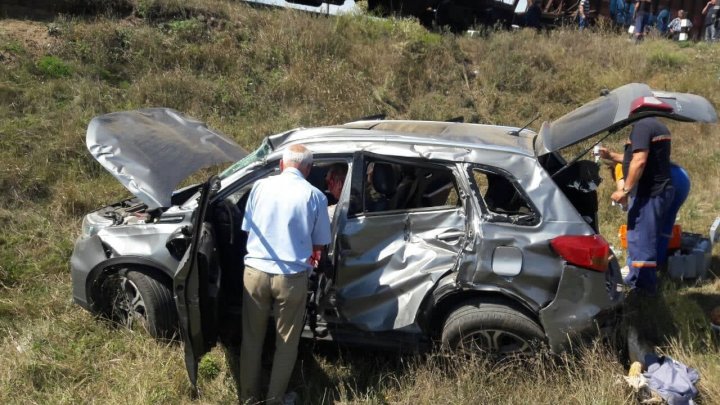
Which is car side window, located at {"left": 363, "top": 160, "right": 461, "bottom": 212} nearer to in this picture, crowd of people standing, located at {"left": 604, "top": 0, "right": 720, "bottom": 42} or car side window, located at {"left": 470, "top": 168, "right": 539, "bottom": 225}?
car side window, located at {"left": 470, "top": 168, "right": 539, "bottom": 225}

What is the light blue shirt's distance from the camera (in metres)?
3.38

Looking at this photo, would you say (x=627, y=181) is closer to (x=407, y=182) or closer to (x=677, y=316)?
(x=677, y=316)

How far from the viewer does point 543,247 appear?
11.6ft

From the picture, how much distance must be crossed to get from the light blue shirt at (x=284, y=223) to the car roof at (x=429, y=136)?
2.20ft

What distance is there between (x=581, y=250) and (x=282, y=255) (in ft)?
5.76

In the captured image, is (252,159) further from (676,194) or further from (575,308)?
(676,194)

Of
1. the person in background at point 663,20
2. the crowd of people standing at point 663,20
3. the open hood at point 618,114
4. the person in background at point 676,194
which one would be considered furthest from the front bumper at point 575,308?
the person in background at point 663,20

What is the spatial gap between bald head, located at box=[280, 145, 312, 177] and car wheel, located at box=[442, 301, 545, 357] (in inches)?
51.4

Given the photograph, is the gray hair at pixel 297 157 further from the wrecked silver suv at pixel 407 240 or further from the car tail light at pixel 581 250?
the car tail light at pixel 581 250

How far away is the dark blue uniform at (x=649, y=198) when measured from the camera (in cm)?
461

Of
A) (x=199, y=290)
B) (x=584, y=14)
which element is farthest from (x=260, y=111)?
(x=584, y=14)

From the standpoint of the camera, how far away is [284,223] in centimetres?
338

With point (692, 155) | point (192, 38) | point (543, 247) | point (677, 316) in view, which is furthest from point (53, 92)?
point (692, 155)

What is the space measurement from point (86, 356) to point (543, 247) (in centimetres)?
314
